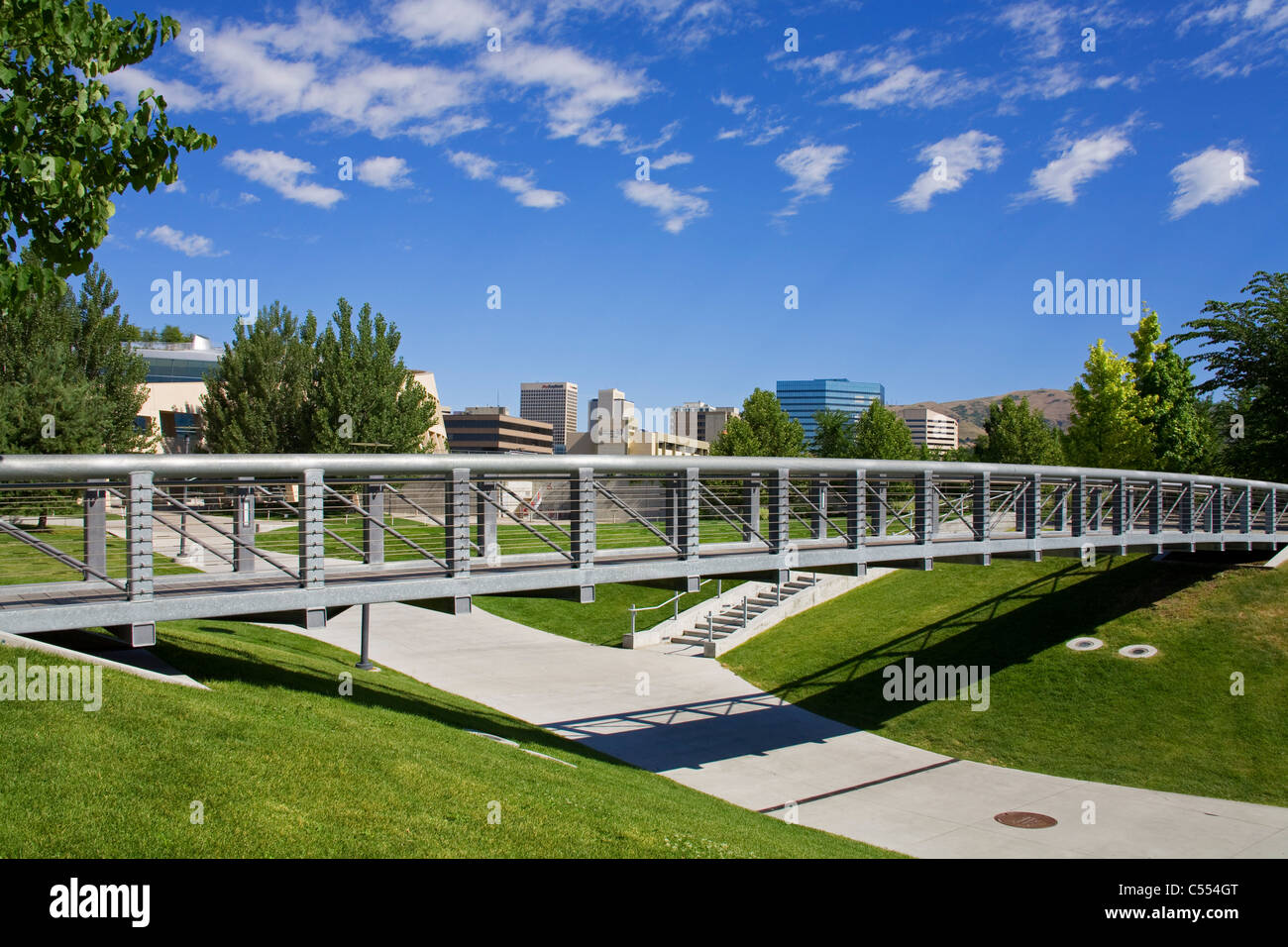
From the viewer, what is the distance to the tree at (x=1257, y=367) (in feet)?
108

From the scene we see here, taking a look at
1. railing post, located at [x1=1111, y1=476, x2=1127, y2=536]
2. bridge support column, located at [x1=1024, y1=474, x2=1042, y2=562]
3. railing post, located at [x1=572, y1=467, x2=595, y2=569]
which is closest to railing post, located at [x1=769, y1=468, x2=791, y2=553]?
railing post, located at [x1=572, y1=467, x2=595, y2=569]

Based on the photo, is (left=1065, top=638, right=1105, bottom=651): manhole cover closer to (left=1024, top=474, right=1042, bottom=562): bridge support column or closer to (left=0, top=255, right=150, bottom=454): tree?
(left=1024, top=474, right=1042, bottom=562): bridge support column

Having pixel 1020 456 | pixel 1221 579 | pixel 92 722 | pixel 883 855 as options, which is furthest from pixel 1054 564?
pixel 1020 456

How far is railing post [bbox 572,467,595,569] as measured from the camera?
10.7m

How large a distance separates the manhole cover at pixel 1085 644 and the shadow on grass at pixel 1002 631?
0.29m

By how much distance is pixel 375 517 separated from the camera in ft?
33.6

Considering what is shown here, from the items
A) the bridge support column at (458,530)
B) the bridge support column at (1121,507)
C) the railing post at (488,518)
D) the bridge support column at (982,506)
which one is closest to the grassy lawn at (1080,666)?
the bridge support column at (1121,507)

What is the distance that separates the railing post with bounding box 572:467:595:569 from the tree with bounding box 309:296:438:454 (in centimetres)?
3132

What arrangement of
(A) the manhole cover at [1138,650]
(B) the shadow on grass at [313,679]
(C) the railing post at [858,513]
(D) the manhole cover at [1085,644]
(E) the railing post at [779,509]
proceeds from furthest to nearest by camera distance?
1. (D) the manhole cover at [1085,644]
2. (A) the manhole cover at [1138,650]
3. (C) the railing post at [858,513]
4. (E) the railing post at [779,509]
5. (B) the shadow on grass at [313,679]

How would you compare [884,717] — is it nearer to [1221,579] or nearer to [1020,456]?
[1221,579]

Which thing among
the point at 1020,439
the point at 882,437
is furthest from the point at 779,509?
the point at 1020,439

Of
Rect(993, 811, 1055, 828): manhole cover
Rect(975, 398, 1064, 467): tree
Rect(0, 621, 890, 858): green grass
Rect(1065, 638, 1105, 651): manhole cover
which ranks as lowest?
Rect(993, 811, 1055, 828): manhole cover

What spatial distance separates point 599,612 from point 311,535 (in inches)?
951

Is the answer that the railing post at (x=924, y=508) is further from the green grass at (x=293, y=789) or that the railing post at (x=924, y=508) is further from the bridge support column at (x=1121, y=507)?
the bridge support column at (x=1121, y=507)
